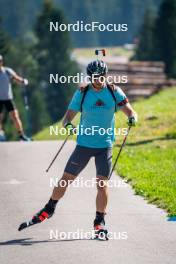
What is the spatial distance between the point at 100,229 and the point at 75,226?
0.65 metres

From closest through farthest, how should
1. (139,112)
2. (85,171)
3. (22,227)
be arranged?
(22,227) → (85,171) → (139,112)

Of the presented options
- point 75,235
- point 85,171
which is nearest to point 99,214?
point 75,235

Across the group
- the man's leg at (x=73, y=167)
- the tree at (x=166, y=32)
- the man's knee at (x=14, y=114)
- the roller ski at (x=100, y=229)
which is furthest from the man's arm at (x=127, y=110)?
the tree at (x=166, y=32)

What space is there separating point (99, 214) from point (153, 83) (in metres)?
26.0

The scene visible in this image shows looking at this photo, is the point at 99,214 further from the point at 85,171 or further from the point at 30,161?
the point at 30,161

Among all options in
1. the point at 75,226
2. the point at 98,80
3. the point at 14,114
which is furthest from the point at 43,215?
the point at 14,114

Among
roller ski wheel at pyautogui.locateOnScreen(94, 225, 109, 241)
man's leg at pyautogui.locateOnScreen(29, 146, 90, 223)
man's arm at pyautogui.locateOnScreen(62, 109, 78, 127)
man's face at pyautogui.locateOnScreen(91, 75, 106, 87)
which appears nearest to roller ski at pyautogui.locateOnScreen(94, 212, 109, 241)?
roller ski wheel at pyautogui.locateOnScreen(94, 225, 109, 241)

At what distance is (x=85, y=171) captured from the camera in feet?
49.3

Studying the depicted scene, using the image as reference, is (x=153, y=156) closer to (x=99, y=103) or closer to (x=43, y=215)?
(x=43, y=215)

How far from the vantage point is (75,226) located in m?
10.5

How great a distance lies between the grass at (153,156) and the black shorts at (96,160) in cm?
157

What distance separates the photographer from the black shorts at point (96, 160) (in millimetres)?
10039

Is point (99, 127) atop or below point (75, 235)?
atop

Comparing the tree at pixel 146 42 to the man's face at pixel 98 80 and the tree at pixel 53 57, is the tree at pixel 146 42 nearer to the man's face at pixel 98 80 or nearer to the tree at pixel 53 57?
the tree at pixel 53 57
